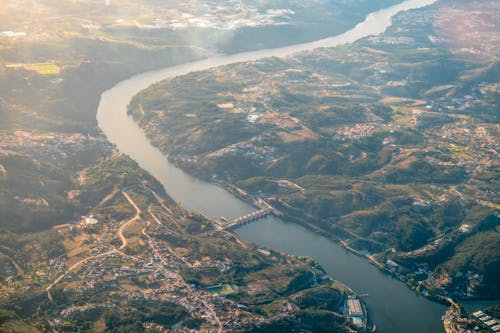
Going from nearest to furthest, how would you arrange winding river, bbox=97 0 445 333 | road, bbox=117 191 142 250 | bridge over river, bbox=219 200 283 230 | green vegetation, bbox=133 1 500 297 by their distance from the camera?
winding river, bbox=97 0 445 333, road, bbox=117 191 142 250, green vegetation, bbox=133 1 500 297, bridge over river, bbox=219 200 283 230

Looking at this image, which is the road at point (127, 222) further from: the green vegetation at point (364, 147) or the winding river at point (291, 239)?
the green vegetation at point (364, 147)

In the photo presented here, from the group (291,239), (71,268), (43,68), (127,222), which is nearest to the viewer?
(71,268)

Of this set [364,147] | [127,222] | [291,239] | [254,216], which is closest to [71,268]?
[127,222]

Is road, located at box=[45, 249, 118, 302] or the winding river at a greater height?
road, located at box=[45, 249, 118, 302]

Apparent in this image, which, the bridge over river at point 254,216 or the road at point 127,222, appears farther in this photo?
the bridge over river at point 254,216

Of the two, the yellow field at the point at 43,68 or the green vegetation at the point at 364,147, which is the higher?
the yellow field at the point at 43,68

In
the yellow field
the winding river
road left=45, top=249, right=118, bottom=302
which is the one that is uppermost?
the yellow field

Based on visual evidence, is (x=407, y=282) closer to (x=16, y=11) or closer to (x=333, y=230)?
(x=333, y=230)

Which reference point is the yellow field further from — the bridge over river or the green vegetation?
the bridge over river

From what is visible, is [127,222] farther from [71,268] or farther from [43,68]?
[43,68]

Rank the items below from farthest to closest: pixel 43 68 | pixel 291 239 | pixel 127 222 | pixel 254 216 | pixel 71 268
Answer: pixel 43 68 < pixel 254 216 < pixel 291 239 < pixel 127 222 < pixel 71 268

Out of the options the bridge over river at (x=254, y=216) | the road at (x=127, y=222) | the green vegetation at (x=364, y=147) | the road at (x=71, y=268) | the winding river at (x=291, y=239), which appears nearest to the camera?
the road at (x=71, y=268)

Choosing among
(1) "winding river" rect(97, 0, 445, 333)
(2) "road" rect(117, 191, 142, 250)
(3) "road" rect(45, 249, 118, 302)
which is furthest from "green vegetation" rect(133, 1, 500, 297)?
(3) "road" rect(45, 249, 118, 302)

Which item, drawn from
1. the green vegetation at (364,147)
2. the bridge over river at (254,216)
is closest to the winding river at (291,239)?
the bridge over river at (254,216)
